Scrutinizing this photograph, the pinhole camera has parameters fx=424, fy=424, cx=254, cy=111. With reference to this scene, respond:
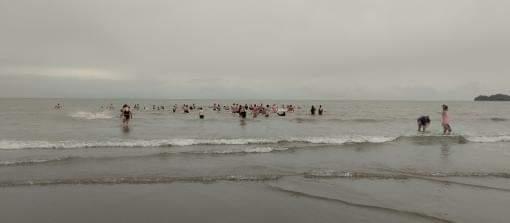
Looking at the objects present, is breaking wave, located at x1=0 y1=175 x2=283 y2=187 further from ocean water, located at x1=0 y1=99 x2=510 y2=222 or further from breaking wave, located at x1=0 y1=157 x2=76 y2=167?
breaking wave, located at x1=0 y1=157 x2=76 y2=167

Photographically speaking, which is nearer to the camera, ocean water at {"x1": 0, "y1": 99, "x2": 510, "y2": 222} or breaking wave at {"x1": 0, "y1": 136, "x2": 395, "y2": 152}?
ocean water at {"x1": 0, "y1": 99, "x2": 510, "y2": 222}

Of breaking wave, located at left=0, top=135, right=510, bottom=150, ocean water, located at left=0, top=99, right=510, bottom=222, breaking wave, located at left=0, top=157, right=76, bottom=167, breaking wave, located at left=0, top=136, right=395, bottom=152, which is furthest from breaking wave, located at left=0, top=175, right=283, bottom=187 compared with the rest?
breaking wave, located at left=0, top=136, right=395, bottom=152

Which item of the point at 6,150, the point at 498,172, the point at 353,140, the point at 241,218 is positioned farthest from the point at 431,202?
the point at 6,150

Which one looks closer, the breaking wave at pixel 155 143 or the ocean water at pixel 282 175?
the ocean water at pixel 282 175

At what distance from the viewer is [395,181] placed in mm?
11992

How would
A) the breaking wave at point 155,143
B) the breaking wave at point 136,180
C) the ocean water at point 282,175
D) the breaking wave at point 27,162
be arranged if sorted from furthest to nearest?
the breaking wave at point 155,143 < the breaking wave at point 27,162 < the breaking wave at point 136,180 < the ocean water at point 282,175

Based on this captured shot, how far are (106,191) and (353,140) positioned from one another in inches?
630

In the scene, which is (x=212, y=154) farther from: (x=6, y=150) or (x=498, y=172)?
(x=498, y=172)

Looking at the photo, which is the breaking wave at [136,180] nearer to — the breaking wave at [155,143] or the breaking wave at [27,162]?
the breaking wave at [27,162]

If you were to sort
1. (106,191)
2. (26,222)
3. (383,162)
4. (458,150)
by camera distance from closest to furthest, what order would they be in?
(26,222), (106,191), (383,162), (458,150)

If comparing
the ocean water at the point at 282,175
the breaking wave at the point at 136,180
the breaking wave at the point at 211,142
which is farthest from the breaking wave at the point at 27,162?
the breaking wave at the point at 211,142

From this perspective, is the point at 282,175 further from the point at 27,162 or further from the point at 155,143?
the point at 155,143

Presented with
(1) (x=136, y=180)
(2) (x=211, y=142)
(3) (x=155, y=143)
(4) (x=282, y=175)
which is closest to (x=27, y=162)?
(1) (x=136, y=180)

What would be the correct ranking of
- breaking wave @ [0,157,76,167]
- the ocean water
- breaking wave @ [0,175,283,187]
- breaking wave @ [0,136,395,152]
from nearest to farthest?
the ocean water, breaking wave @ [0,175,283,187], breaking wave @ [0,157,76,167], breaking wave @ [0,136,395,152]
